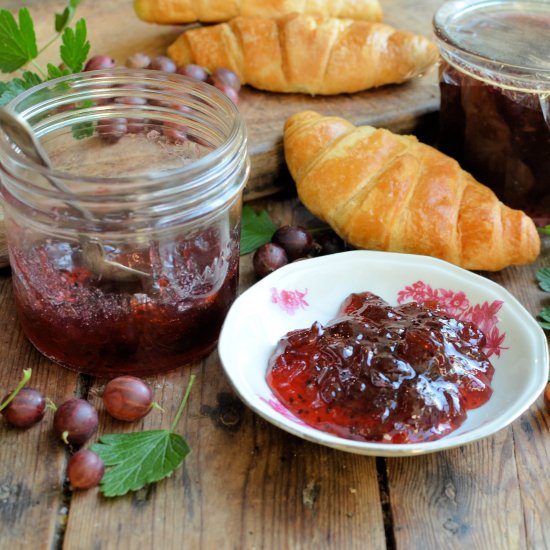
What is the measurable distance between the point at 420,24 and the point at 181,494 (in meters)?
2.26

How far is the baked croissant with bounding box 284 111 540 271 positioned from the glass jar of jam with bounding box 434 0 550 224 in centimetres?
14

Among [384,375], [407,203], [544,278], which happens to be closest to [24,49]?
[407,203]

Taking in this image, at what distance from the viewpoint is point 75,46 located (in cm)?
218

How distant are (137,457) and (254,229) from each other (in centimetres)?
89

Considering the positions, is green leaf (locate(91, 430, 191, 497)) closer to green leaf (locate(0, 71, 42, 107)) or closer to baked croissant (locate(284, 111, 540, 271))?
baked croissant (locate(284, 111, 540, 271))

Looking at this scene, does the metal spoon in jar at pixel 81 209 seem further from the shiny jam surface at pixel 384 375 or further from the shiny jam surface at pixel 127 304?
the shiny jam surface at pixel 384 375

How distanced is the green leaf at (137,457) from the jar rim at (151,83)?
51cm

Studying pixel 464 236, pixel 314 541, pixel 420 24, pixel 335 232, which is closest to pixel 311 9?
pixel 420 24

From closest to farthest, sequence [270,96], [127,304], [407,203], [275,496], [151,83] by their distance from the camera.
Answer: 1. [275,496]
2. [127,304]
3. [151,83]
4. [407,203]
5. [270,96]

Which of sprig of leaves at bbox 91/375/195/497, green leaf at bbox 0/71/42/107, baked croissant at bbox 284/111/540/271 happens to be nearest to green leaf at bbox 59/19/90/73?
green leaf at bbox 0/71/42/107

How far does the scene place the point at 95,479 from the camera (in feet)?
4.94

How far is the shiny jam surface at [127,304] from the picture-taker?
65.7 inches

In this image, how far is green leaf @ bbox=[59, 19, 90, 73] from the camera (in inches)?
84.8

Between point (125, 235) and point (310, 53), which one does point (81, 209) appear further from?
point (310, 53)
